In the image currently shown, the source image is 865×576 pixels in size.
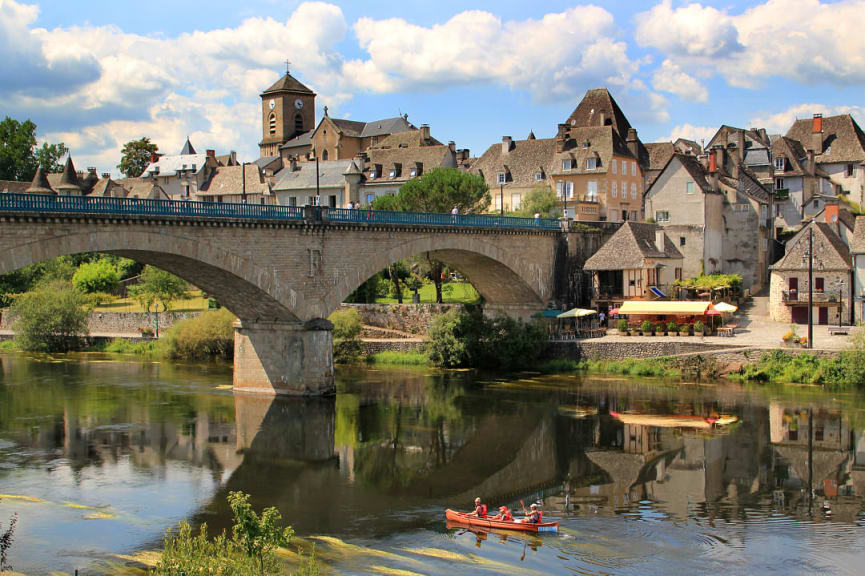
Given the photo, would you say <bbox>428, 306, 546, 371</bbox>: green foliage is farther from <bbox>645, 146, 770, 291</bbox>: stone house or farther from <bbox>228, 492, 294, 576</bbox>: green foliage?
<bbox>228, 492, 294, 576</bbox>: green foliage

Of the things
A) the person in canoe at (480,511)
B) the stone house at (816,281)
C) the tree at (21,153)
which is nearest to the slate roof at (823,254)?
the stone house at (816,281)

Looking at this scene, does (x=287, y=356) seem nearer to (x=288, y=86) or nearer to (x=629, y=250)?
(x=629, y=250)

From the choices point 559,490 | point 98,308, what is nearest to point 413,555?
point 559,490

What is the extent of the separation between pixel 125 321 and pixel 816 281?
43.1 metres

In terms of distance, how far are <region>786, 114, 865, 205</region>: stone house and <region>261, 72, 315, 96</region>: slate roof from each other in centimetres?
5104

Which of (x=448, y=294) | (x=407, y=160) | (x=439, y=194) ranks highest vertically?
(x=407, y=160)

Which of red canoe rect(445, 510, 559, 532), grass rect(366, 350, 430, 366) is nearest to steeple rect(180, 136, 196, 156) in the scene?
grass rect(366, 350, 430, 366)

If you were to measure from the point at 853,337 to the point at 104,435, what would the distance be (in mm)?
31291

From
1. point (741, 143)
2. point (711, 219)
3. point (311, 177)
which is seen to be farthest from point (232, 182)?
point (711, 219)

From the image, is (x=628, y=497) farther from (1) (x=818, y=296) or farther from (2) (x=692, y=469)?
(1) (x=818, y=296)

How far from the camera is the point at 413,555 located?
66.4 ft

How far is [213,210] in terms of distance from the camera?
116 feet

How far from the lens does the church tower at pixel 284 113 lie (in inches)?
3895

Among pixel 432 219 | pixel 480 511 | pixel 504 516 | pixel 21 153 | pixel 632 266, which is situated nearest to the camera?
pixel 504 516
